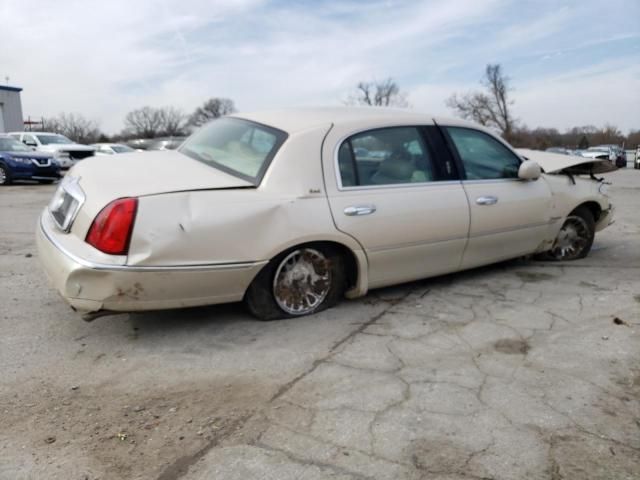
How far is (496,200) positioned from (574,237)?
5.04 feet

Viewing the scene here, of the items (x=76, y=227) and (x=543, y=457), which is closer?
(x=543, y=457)

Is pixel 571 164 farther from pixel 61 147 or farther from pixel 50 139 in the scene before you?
pixel 50 139

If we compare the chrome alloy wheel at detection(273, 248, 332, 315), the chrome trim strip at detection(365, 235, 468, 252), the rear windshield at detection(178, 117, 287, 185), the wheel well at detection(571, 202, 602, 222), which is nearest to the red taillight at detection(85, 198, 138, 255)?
the rear windshield at detection(178, 117, 287, 185)

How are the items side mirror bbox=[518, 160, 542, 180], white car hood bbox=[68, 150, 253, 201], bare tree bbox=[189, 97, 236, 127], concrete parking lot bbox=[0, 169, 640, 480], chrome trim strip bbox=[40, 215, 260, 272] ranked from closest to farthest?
concrete parking lot bbox=[0, 169, 640, 480] → chrome trim strip bbox=[40, 215, 260, 272] → white car hood bbox=[68, 150, 253, 201] → side mirror bbox=[518, 160, 542, 180] → bare tree bbox=[189, 97, 236, 127]

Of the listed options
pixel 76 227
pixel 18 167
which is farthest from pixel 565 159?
pixel 18 167

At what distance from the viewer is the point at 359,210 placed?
3717 mm

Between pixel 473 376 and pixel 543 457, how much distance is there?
74 cm

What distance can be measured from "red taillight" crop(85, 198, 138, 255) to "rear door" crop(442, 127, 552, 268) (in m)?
2.57

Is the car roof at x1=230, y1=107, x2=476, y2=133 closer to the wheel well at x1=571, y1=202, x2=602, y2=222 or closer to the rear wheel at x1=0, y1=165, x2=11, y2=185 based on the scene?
the wheel well at x1=571, y1=202, x2=602, y2=222

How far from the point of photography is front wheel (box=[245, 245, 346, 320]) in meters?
3.56

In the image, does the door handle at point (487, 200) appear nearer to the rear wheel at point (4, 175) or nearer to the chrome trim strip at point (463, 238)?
the chrome trim strip at point (463, 238)

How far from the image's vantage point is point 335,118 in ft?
13.0

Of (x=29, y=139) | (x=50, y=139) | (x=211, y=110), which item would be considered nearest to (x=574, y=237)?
(x=29, y=139)

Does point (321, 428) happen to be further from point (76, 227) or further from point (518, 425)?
point (76, 227)
